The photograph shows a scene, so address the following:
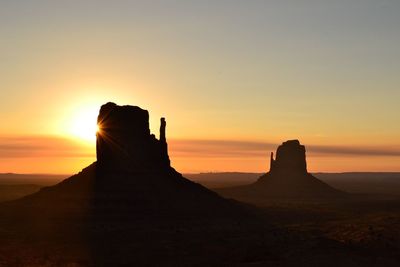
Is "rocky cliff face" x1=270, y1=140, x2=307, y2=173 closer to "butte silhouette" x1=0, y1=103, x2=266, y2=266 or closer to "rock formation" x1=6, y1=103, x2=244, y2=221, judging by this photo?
"butte silhouette" x1=0, y1=103, x2=266, y2=266

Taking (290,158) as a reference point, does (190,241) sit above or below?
below

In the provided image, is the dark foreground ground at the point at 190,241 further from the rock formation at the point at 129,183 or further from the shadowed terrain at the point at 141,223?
the rock formation at the point at 129,183

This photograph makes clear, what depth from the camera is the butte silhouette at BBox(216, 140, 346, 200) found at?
184 metres

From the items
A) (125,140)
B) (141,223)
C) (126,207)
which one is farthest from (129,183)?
(141,223)

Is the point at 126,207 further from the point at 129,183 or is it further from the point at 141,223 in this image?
the point at 141,223

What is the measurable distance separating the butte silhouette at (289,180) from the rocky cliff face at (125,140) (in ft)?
282

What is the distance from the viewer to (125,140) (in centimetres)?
9662

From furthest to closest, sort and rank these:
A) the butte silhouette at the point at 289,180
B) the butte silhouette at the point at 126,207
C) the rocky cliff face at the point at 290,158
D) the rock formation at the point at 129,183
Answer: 1. the rocky cliff face at the point at 290,158
2. the butte silhouette at the point at 289,180
3. the rock formation at the point at 129,183
4. the butte silhouette at the point at 126,207

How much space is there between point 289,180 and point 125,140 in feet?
341

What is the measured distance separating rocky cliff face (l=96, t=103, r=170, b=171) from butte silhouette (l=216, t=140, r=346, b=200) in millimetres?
86076

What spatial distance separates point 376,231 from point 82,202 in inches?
1705

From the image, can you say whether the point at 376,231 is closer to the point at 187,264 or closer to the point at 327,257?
the point at 327,257

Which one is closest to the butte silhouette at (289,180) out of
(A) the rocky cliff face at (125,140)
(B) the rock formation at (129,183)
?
(B) the rock formation at (129,183)

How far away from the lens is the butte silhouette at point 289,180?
184 m
